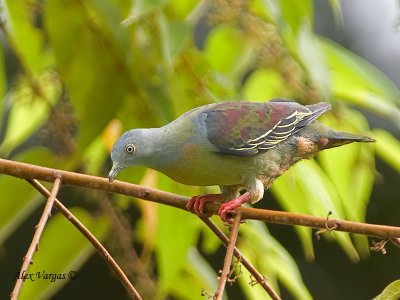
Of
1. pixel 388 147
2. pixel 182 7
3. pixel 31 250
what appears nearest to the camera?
pixel 31 250

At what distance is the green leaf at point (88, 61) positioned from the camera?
165 cm

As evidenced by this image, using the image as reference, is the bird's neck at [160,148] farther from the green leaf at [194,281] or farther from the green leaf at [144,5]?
the green leaf at [194,281]

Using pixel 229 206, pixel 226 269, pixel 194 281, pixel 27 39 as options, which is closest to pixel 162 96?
pixel 229 206

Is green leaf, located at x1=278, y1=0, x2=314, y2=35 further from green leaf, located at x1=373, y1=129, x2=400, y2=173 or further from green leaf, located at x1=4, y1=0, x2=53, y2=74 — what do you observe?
green leaf, located at x1=4, y1=0, x2=53, y2=74

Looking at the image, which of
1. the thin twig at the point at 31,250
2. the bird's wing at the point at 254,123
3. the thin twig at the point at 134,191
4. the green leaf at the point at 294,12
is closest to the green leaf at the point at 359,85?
the bird's wing at the point at 254,123

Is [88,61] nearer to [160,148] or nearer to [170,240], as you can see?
[160,148]

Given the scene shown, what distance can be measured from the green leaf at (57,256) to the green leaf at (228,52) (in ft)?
1.51

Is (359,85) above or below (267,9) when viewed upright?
below

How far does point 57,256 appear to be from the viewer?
180cm

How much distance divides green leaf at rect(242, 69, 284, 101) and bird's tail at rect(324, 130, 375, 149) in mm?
167

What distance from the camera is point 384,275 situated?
4.67m

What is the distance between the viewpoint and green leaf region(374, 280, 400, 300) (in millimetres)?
1066

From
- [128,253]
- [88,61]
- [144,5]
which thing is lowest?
[128,253]

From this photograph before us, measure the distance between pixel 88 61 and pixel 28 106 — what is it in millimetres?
260
